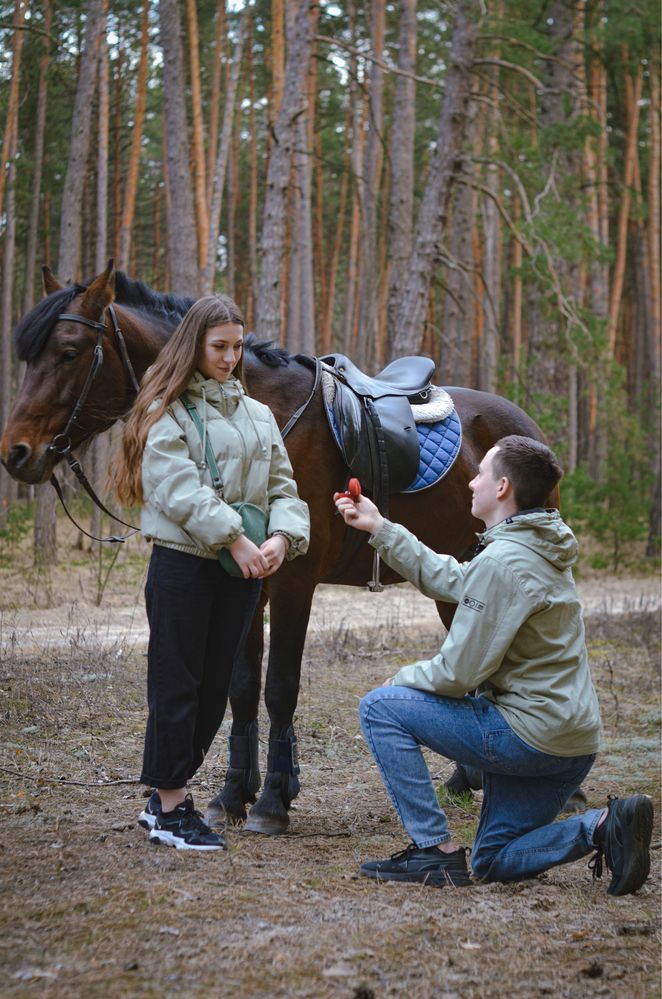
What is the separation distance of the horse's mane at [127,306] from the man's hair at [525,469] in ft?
4.87

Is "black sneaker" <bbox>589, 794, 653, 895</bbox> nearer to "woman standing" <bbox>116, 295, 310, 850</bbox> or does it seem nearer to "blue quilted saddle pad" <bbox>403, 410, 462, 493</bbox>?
"woman standing" <bbox>116, 295, 310, 850</bbox>

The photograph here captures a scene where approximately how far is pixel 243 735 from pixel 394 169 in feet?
44.7

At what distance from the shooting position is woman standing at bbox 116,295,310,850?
364 cm

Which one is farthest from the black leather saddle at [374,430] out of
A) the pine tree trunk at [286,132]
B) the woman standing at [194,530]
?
the pine tree trunk at [286,132]

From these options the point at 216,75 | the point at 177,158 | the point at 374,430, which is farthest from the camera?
the point at 216,75

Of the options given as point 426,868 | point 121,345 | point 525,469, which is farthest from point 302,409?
point 426,868

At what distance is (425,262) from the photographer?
1218cm

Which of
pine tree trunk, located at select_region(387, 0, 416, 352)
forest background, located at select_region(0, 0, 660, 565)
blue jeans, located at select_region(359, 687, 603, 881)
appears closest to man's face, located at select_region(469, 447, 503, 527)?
blue jeans, located at select_region(359, 687, 603, 881)

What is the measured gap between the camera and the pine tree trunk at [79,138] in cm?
1272

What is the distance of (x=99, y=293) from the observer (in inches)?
171

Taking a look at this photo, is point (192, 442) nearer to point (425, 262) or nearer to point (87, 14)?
point (425, 262)

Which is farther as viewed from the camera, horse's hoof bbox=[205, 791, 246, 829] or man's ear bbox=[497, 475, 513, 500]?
horse's hoof bbox=[205, 791, 246, 829]

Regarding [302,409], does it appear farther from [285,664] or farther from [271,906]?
[271,906]

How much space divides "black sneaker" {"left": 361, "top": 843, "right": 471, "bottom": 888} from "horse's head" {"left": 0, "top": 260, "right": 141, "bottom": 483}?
205cm
